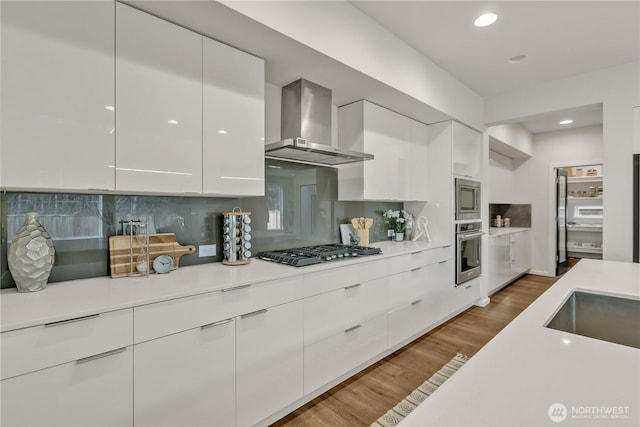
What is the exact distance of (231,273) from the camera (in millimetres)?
1808

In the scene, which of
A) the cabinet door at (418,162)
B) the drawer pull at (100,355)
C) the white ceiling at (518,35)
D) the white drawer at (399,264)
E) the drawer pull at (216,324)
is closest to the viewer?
the drawer pull at (100,355)

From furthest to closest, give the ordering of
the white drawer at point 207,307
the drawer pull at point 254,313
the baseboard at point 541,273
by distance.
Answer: the baseboard at point 541,273, the drawer pull at point 254,313, the white drawer at point 207,307

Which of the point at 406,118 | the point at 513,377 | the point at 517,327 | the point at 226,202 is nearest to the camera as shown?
the point at 513,377

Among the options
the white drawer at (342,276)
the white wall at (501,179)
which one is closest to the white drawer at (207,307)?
the white drawer at (342,276)

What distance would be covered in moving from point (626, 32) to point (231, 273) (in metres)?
3.56

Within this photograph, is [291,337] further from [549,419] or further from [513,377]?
[549,419]

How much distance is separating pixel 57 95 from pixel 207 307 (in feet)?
3.76

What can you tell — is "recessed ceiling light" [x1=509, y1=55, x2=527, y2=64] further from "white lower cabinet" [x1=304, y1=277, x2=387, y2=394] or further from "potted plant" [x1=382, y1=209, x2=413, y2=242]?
"white lower cabinet" [x1=304, y1=277, x2=387, y2=394]

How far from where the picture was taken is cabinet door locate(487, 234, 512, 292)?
428 centimetres

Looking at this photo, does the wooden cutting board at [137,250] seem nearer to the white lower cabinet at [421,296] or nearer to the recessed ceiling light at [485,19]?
the white lower cabinet at [421,296]

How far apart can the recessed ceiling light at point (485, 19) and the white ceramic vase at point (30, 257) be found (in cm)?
304

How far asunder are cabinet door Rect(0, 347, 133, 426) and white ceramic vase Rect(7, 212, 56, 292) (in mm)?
498

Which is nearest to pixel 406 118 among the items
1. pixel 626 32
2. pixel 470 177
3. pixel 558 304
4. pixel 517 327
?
pixel 470 177

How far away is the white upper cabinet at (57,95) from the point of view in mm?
1248
